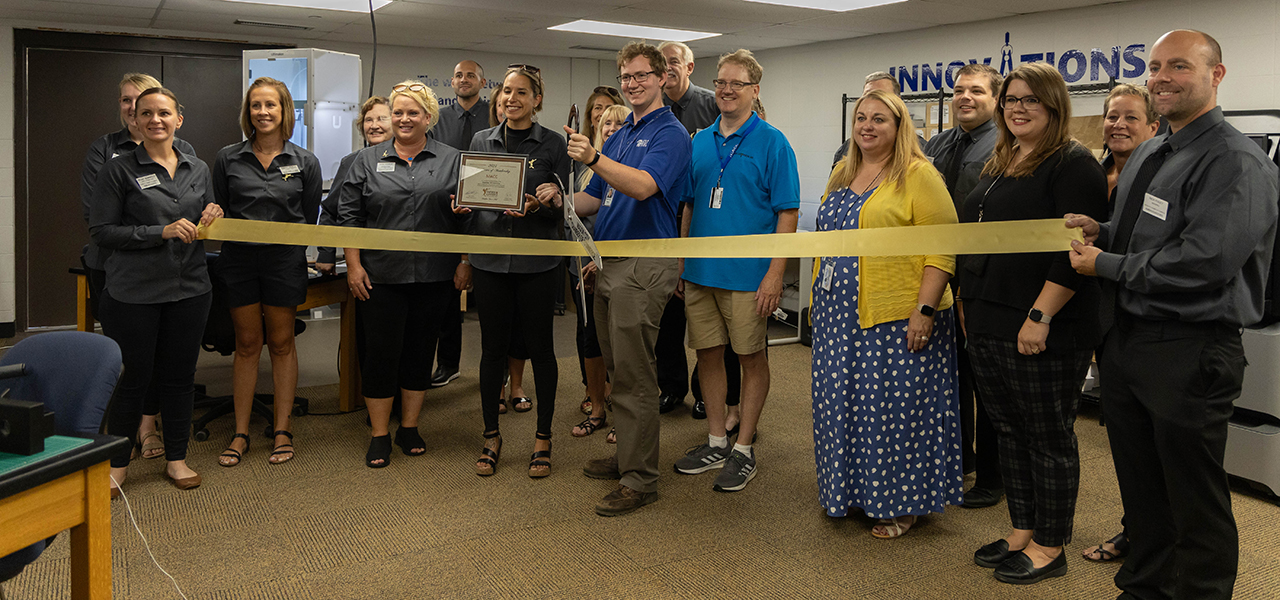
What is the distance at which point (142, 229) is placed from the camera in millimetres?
3123

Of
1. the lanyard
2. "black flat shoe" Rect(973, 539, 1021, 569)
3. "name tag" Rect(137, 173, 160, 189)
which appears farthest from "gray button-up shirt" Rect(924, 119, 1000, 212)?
"name tag" Rect(137, 173, 160, 189)

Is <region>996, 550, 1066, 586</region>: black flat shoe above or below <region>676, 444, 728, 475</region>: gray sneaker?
below

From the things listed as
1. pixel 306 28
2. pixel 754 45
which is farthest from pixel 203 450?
pixel 754 45

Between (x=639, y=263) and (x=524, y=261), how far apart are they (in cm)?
56

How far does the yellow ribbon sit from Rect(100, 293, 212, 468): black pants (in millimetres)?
372

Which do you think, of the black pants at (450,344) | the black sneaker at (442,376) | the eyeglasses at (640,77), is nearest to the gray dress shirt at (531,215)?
the eyeglasses at (640,77)

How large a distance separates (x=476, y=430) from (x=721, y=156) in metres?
1.79

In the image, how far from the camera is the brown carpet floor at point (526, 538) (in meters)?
2.60

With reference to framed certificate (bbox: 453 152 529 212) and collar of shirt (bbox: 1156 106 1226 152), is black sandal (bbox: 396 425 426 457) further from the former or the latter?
collar of shirt (bbox: 1156 106 1226 152)

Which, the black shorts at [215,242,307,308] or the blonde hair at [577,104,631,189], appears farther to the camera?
the blonde hair at [577,104,631,189]

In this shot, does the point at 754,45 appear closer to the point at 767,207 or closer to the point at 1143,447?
the point at 767,207

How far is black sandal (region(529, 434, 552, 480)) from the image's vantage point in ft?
11.6

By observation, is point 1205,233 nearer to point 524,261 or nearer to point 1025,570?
point 1025,570

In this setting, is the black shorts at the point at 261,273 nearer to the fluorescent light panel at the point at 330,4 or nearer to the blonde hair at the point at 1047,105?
the blonde hair at the point at 1047,105
